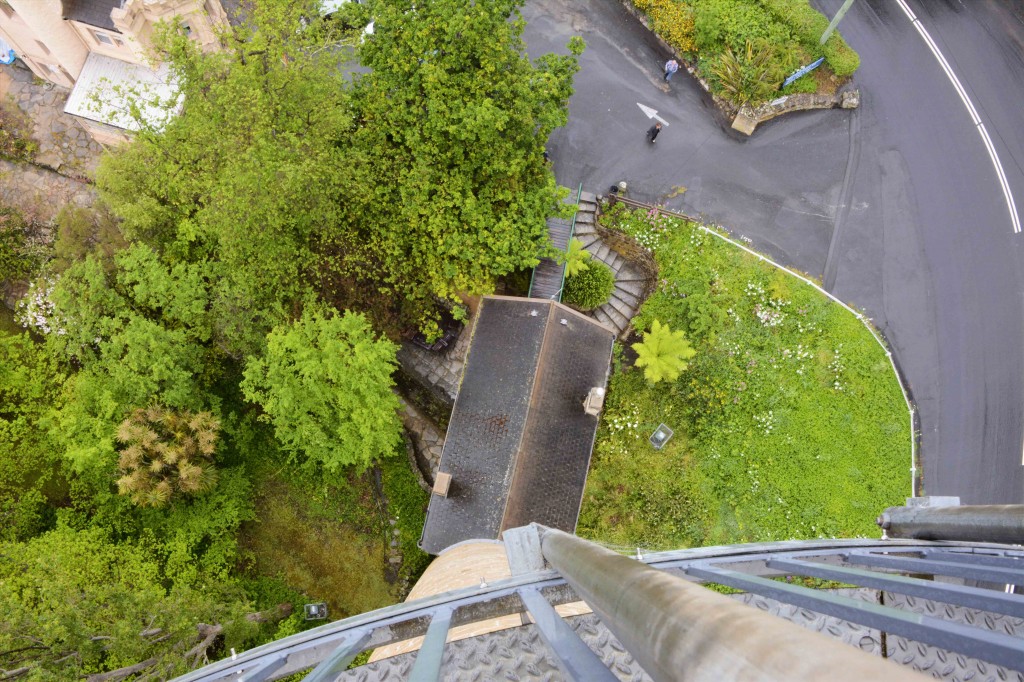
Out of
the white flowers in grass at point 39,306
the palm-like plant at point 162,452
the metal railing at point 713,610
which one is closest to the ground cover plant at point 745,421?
the metal railing at point 713,610

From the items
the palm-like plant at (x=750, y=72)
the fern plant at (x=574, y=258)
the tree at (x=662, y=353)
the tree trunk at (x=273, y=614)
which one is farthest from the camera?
the palm-like plant at (x=750, y=72)

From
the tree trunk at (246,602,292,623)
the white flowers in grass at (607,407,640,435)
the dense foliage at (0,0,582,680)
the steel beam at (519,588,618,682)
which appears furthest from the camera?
the white flowers in grass at (607,407,640,435)

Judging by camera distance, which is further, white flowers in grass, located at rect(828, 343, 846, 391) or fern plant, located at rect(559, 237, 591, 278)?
white flowers in grass, located at rect(828, 343, 846, 391)

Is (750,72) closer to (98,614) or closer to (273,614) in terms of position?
(273,614)

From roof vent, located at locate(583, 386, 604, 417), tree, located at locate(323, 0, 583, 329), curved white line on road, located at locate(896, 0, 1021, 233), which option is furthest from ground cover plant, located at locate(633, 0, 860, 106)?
roof vent, located at locate(583, 386, 604, 417)

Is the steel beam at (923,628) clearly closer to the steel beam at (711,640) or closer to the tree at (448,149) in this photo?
the steel beam at (711,640)

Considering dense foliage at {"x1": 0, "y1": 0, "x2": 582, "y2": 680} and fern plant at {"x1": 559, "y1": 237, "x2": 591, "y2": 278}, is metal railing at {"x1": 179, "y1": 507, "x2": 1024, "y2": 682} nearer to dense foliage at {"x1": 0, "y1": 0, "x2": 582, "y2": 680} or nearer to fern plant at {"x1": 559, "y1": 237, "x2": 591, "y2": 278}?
dense foliage at {"x1": 0, "y1": 0, "x2": 582, "y2": 680}
